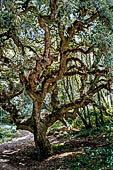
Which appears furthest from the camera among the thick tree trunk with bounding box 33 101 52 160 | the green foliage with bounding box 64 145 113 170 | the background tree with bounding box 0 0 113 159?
the thick tree trunk with bounding box 33 101 52 160

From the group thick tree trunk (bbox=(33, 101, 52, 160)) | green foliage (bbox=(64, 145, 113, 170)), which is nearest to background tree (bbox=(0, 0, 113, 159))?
thick tree trunk (bbox=(33, 101, 52, 160))

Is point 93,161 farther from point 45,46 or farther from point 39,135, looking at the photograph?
point 45,46

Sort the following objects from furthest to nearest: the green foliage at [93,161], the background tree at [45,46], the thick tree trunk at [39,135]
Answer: the thick tree trunk at [39,135] < the green foliage at [93,161] < the background tree at [45,46]

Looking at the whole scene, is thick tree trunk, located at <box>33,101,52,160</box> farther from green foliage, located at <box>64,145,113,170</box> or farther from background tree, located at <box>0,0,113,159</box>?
green foliage, located at <box>64,145,113,170</box>

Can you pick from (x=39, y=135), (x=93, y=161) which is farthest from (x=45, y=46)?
(x=93, y=161)

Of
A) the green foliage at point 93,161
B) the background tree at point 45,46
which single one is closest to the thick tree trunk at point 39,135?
the background tree at point 45,46

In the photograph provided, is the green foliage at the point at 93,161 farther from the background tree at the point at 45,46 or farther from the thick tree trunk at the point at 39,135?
the background tree at the point at 45,46

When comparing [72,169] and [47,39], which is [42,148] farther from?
[47,39]

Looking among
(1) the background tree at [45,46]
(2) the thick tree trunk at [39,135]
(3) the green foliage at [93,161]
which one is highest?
(1) the background tree at [45,46]

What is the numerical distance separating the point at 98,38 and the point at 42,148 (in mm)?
3718

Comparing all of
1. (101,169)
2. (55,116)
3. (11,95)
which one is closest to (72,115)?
(55,116)

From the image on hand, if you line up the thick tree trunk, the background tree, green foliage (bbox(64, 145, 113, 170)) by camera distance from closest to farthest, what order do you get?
1. the background tree
2. green foliage (bbox(64, 145, 113, 170))
3. the thick tree trunk

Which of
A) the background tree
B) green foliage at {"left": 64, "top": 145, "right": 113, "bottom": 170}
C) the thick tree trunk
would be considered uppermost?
the background tree

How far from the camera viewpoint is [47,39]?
5418 mm
